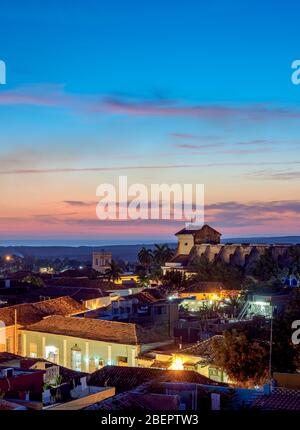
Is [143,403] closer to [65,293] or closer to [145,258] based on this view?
[65,293]

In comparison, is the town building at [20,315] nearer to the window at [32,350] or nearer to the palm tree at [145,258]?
the window at [32,350]

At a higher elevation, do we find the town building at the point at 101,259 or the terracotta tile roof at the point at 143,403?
the town building at the point at 101,259

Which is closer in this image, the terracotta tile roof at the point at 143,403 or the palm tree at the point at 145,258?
the terracotta tile roof at the point at 143,403

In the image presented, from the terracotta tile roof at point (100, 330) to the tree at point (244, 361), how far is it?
503 centimetres

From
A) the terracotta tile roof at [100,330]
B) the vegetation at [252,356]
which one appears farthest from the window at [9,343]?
the vegetation at [252,356]

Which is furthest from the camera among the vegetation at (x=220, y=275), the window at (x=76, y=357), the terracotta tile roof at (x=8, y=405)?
the vegetation at (x=220, y=275)

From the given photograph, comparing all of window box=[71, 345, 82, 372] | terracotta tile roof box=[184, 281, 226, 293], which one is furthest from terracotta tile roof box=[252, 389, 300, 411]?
terracotta tile roof box=[184, 281, 226, 293]

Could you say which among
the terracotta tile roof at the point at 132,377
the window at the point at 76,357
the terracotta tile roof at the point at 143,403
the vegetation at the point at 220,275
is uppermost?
the vegetation at the point at 220,275

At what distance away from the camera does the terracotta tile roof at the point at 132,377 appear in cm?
1480

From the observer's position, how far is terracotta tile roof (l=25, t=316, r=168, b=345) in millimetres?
21203

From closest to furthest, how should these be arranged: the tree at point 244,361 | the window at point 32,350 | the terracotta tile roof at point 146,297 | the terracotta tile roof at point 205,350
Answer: the tree at point 244,361, the terracotta tile roof at point 205,350, the window at point 32,350, the terracotta tile roof at point 146,297

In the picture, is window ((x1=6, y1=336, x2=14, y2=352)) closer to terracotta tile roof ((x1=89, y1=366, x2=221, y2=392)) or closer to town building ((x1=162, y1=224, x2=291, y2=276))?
terracotta tile roof ((x1=89, y1=366, x2=221, y2=392))

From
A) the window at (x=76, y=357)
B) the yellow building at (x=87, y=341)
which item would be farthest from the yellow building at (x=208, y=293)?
the window at (x=76, y=357)
